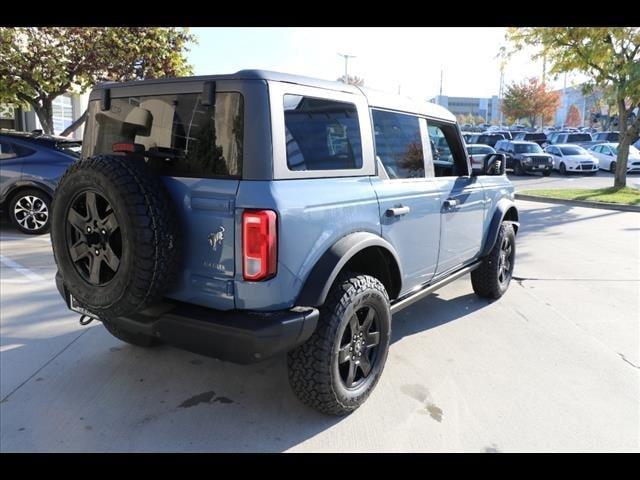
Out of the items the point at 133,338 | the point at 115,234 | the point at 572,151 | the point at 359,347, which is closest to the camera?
the point at 115,234

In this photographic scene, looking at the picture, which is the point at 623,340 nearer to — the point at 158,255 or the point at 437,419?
the point at 437,419

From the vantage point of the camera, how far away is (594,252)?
748 cm

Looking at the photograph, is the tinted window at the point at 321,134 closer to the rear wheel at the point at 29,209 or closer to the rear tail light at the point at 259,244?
the rear tail light at the point at 259,244

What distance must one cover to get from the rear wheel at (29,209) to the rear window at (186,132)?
5.57 meters

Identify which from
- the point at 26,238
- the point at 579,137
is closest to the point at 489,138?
the point at 579,137

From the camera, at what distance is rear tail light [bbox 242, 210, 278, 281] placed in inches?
92.6

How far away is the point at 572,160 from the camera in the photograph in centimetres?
2208

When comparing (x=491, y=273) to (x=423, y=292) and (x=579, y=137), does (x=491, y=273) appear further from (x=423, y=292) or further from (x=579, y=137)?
(x=579, y=137)

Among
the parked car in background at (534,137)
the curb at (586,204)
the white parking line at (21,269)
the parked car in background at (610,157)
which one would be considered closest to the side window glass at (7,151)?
the white parking line at (21,269)

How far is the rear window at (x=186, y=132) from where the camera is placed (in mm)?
2484

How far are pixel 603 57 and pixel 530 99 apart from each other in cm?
3967

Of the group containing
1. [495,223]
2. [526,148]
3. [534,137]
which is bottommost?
[495,223]

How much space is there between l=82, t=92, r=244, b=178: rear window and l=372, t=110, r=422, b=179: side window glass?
111 centimetres
